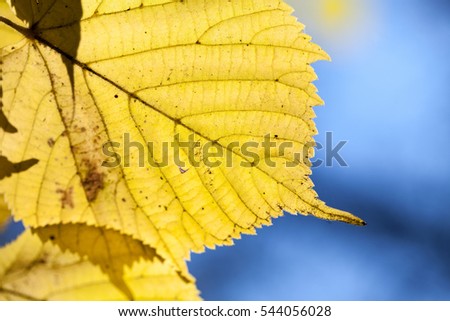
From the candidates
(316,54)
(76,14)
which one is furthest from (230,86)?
(76,14)

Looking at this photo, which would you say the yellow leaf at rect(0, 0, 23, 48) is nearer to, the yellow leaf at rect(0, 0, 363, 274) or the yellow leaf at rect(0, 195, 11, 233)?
the yellow leaf at rect(0, 0, 363, 274)

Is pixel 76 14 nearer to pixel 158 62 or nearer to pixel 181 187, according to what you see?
pixel 158 62

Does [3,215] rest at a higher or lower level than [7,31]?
lower

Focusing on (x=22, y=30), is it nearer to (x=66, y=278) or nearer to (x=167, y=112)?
(x=167, y=112)

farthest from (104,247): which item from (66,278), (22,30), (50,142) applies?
(22,30)

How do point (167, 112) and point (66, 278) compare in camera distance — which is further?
point (167, 112)

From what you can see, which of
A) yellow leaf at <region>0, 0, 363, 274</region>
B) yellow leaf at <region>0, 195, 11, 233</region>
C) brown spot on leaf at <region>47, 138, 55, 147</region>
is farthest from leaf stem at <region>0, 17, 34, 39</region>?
yellow leaf at <region>0, 195, 11, 233</region>

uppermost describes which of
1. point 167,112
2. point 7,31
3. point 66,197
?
point 7,31
